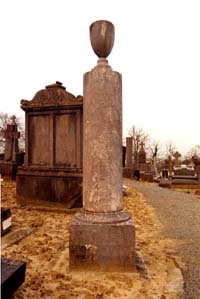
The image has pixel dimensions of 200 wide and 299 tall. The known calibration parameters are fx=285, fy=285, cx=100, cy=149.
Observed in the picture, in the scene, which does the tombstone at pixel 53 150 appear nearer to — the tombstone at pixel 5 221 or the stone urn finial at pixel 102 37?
the tombstone at pixel 5 221

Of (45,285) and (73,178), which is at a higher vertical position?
(73,178)

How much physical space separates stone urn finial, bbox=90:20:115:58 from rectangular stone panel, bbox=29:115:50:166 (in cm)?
385

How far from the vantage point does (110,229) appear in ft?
10.9

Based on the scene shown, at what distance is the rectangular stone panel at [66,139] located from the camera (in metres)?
6.97

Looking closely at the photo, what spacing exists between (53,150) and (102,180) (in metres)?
3.88

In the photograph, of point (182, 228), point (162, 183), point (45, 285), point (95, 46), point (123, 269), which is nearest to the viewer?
point (45, 285)

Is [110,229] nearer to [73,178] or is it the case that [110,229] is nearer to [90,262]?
[90,262]

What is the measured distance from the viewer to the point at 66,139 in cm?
705

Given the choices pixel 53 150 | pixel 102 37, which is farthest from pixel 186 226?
pixel 102 37

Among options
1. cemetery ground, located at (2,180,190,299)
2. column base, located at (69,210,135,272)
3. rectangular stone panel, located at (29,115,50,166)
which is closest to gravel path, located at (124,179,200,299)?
cemetery ground, located at (2,180,190,299)

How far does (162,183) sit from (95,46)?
11.8m

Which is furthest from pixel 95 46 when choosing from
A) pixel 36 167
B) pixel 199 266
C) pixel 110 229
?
pixel 36 167

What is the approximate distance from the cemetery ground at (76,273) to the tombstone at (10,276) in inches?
10.3

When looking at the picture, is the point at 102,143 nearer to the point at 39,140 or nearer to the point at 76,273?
the point at 76,273
